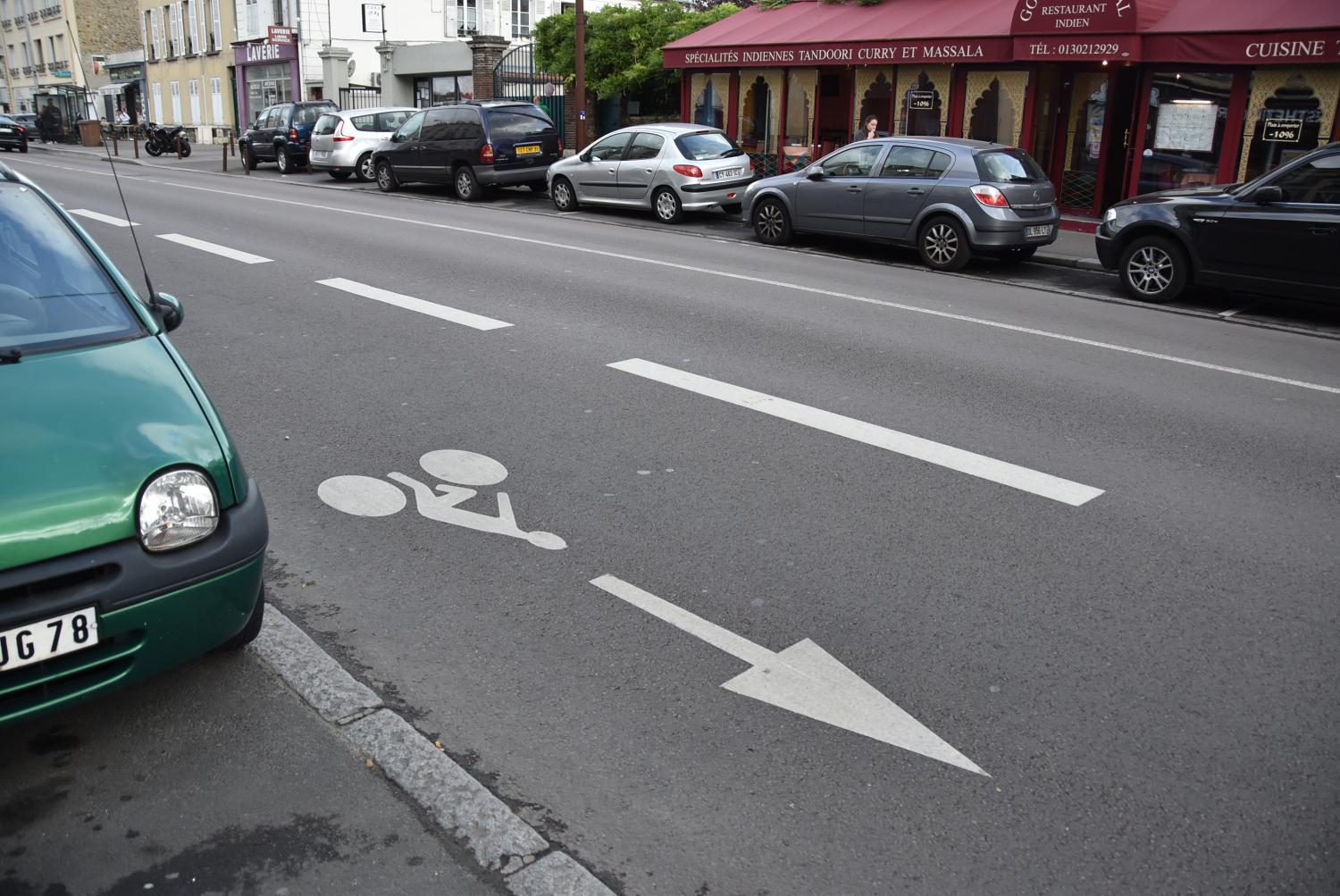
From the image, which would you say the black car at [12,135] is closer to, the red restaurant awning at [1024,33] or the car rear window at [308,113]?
the car rear window at [308,113]

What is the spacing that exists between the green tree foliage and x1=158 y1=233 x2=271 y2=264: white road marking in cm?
1363

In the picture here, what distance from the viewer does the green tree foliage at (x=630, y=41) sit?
25.6m

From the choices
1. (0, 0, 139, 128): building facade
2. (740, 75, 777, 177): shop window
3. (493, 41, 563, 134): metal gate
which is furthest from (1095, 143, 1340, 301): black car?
(0, 0, 139, 128): building facade

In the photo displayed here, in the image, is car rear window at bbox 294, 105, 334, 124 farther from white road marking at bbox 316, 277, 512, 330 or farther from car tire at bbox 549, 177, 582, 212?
white road marking at bbox 316, 277, 512, 330

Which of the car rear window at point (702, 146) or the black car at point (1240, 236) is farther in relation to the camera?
the car rear window at point (702, 146)

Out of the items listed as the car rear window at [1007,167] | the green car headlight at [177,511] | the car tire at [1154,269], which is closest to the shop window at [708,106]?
the car rear window at [1007,167]

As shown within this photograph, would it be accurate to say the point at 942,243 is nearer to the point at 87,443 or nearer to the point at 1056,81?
the point at 1056,81

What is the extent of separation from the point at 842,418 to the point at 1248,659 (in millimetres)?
3125

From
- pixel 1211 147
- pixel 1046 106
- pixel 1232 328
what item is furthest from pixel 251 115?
pixel 1232 328

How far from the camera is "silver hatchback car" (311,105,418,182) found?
25281 mm

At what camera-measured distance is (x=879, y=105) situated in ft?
66.3

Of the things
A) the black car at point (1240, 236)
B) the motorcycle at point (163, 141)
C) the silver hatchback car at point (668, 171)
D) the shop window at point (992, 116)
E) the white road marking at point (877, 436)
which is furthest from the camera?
the motorcycle at point (163, 141)

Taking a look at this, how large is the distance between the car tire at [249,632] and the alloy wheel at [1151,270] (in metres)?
10.3

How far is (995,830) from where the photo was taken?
10.1ft
